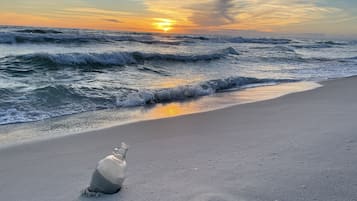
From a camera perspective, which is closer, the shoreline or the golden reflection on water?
the shoreline

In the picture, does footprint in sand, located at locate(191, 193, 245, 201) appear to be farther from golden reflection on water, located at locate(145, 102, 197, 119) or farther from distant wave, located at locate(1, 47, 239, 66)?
distant wave, located at locate(1, 47, 239, 66)

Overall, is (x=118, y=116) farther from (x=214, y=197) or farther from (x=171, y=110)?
(x=214, y=197)

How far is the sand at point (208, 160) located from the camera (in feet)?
8.32

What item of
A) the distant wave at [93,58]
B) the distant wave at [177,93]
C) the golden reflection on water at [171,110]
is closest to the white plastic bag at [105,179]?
the golden reflection on water at [171,110]

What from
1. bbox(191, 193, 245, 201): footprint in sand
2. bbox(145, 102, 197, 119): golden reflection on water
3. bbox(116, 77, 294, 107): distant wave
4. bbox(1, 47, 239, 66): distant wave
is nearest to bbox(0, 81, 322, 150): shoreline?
bbox(145, 102, 197, 119): golden reflection on water

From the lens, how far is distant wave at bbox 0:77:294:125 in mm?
6009

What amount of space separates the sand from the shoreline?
1.00ft

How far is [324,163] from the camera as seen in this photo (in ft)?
9.78

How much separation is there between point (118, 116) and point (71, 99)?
5.04 feet

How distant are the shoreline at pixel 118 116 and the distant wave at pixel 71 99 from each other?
0.26 metres

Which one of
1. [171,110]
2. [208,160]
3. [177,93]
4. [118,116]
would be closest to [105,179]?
[208,160]

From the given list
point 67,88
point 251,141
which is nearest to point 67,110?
point 67,88

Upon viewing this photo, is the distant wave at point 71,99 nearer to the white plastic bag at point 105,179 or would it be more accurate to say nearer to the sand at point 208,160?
the sand at point 208,160

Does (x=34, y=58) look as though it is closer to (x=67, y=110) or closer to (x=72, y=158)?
(x=67, y=110)
